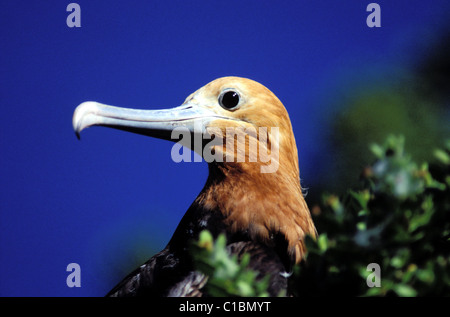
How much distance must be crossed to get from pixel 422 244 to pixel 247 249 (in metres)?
0.76

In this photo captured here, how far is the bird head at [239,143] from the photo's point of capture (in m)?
1.72

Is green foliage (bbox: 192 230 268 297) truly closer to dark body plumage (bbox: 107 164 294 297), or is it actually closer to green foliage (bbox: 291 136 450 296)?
green foliage (bbox: 291 136 450 296)

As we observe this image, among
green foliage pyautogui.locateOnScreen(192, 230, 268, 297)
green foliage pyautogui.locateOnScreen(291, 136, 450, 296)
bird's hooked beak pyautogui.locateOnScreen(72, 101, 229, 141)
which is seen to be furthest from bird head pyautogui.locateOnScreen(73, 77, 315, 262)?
green foliage pyautogui.locateOnScreen(192, 230, 268, 297)

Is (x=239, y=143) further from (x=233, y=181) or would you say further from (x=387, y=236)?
(x=387, y=236)

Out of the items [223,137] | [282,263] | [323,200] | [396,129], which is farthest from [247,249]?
[396,129]

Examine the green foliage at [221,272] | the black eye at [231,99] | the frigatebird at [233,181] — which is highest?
the black eye at [231,99]

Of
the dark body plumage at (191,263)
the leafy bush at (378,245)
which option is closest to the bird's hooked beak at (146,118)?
the dark body plumage at (191,263)

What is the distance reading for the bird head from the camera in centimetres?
172

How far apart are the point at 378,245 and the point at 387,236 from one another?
0.08 ft

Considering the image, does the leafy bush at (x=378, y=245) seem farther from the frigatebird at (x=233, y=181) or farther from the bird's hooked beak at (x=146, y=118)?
the bird's hooked beak at (x=146, y=118)

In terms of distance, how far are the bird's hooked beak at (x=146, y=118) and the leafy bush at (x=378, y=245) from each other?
978 mm

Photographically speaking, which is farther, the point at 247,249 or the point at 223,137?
the point at 223,137
